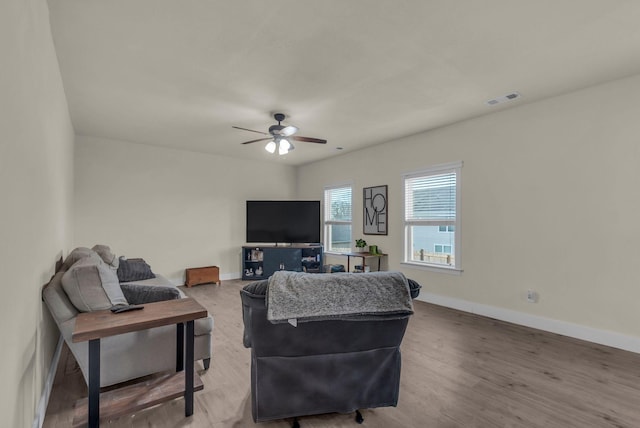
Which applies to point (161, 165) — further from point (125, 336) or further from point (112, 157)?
point (125, 336)

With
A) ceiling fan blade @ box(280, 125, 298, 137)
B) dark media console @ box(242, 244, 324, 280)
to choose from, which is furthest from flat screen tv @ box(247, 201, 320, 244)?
ceiling fan blade @ box(280, 125, 298, 137)

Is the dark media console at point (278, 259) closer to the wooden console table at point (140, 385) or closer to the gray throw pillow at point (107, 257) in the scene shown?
the gray throw pillow at point (107, 257)

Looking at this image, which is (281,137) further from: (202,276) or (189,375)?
(202,276)

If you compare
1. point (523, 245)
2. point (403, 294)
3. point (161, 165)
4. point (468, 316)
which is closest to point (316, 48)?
point (403, 294)

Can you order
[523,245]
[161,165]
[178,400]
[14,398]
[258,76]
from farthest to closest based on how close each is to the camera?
[161,165] → [523,245] → [258,76] → [178,400] → [14,398]

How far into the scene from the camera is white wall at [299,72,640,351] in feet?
9.98

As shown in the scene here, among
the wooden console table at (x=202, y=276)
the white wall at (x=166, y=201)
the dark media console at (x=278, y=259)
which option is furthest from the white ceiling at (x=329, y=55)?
the dark media console at (x=278, y=259)

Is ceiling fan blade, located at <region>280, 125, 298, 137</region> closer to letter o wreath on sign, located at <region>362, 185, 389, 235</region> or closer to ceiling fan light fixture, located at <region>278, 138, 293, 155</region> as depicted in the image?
ceiling fan light fixture, located at <region>278, 138, 293, 155</region>

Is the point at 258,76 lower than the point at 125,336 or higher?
higher

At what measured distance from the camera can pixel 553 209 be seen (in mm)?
3482

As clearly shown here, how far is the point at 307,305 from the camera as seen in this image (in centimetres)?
170

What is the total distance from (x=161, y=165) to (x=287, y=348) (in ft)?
16.4

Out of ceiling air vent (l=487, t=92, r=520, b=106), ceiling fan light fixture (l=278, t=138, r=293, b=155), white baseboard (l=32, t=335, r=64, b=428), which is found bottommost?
white baseboard (l=32, t=335, r=64, b=428)

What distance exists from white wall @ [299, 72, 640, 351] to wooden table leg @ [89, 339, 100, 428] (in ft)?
13.3
